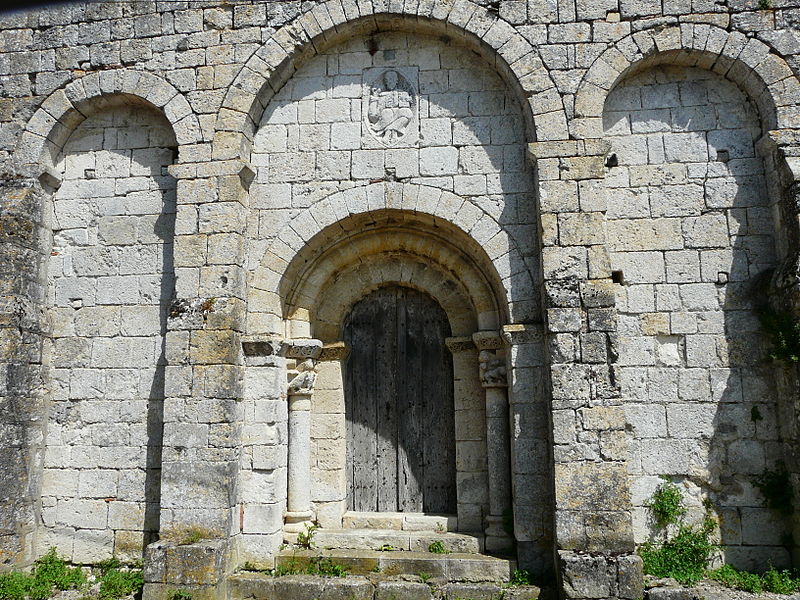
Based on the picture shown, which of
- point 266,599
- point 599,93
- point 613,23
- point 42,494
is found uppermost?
point 613,23

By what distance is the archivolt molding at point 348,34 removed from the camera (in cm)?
595

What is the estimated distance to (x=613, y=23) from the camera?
5.91 meters

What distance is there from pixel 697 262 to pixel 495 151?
2087 mm

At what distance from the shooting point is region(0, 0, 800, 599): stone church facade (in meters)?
5.57

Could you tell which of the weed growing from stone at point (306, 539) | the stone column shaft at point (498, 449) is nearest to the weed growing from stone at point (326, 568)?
the weed growing from stone at point (306, 539)

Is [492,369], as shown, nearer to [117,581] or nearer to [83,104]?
[117,581]

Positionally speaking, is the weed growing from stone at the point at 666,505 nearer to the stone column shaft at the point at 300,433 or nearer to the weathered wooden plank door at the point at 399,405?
the weathered wooden plank door at the point at 399,405

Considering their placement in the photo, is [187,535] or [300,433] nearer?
[187,535]

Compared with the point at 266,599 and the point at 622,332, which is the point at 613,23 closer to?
the point at 622,332

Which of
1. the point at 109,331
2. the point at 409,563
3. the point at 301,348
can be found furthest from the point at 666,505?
the point at 109,331

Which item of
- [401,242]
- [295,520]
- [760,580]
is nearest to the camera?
[760,580]

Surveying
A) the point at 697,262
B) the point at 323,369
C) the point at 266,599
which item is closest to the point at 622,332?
the point at 697,262

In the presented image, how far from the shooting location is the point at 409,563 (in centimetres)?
571

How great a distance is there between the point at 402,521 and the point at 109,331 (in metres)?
3.41
